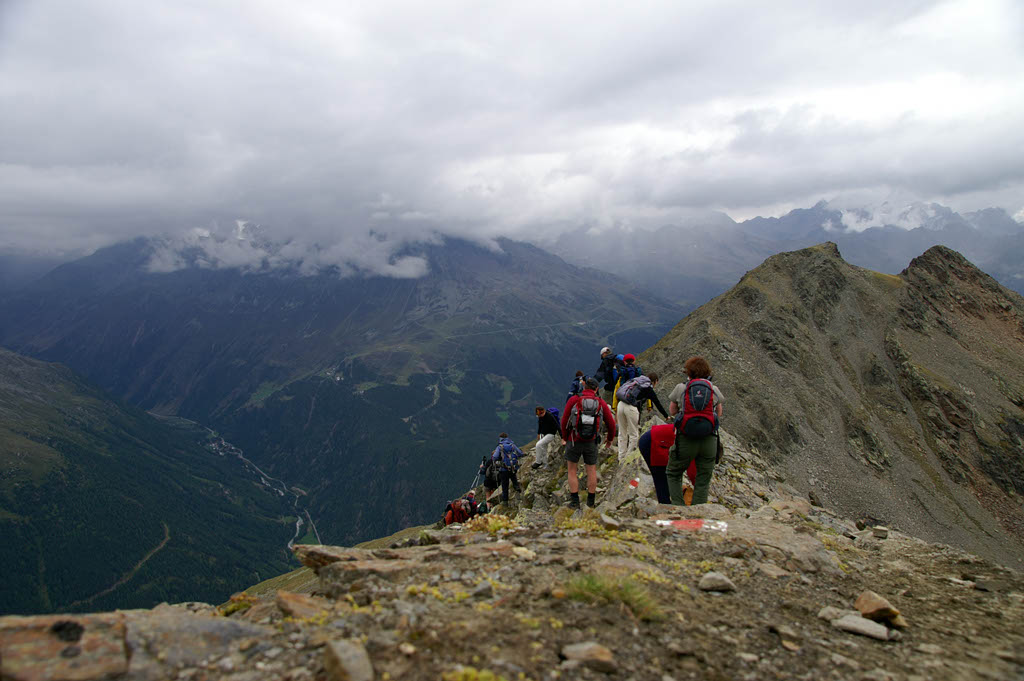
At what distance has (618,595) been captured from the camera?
5.87 meters

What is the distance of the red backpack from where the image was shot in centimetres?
1102

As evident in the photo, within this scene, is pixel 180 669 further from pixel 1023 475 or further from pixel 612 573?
pixel 1023 475

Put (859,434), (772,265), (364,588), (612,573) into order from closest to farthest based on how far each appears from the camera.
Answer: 1. (364,588)
2. (612,573)
3. (859,434)
4. (772,265)

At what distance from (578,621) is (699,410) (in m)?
6.93

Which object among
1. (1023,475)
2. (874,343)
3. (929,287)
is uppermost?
(929,287)

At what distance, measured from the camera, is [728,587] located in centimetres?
704

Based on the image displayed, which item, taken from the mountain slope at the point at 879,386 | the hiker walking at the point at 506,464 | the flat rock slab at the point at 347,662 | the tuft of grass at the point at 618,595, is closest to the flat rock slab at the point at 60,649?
the flat rock slab at the point at 347,662

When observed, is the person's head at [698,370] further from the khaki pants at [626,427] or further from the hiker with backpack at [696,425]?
the khaki pants at [626,427]

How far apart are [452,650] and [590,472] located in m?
10.1

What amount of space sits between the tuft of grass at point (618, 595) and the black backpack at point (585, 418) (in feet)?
24.2

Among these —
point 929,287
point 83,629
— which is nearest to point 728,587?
point 83,629

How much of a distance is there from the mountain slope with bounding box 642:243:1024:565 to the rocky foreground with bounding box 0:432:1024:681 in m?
39.2

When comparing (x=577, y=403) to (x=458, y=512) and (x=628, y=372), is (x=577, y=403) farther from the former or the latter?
(x=458, y=512)

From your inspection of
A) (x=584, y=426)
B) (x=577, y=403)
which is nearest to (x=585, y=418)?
(x=584, y=426)
